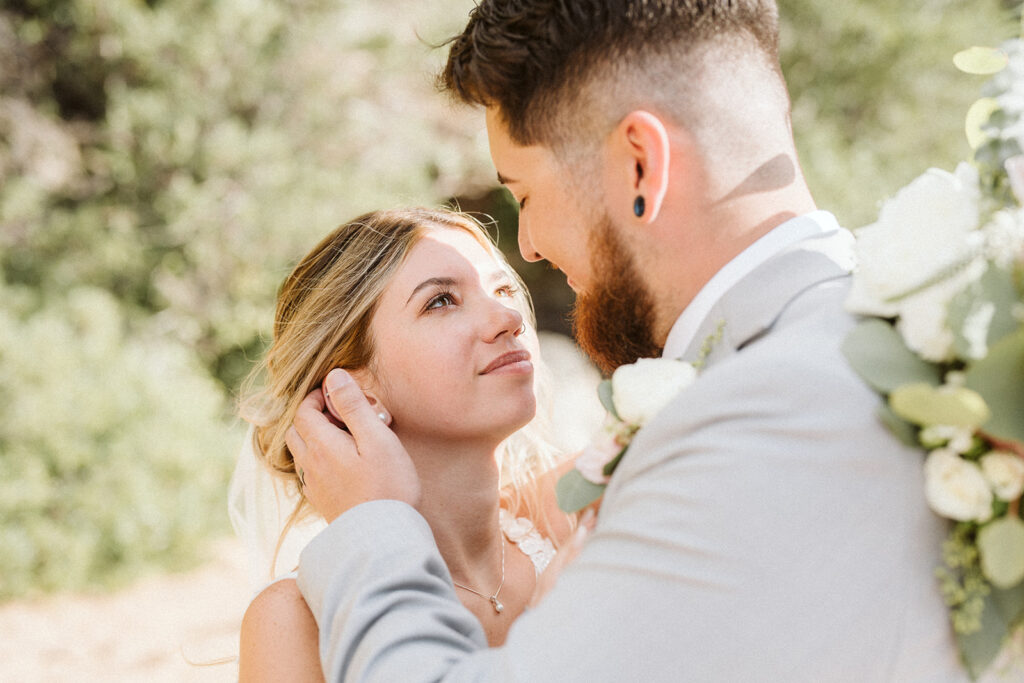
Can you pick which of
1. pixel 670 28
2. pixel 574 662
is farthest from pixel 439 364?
pixel 574 662

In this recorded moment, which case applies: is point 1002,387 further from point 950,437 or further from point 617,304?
point 617,304

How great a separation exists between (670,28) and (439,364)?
1.22 m

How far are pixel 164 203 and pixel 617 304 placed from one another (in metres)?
7.28

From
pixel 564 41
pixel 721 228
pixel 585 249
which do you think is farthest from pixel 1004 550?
pixel 564 41

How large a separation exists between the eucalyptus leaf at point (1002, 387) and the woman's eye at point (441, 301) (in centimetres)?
179

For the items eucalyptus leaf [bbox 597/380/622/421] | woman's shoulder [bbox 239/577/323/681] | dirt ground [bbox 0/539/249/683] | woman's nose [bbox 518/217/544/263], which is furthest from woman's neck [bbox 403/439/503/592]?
dirt ground [bbox 0/539/249/683]

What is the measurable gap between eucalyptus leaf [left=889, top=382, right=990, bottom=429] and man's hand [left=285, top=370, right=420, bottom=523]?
1.13 meters

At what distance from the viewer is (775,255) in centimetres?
172

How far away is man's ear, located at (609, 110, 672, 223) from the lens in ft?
5.99

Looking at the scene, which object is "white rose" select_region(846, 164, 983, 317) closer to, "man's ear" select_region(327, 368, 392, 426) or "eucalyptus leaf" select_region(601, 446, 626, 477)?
"eucalyptus leaf" select_region(601, 446, 626, 477)

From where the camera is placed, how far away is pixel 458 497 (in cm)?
276

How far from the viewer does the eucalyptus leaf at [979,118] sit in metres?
1.55

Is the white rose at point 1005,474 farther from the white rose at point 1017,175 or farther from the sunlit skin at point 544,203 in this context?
the sunlit skin at point 544,203

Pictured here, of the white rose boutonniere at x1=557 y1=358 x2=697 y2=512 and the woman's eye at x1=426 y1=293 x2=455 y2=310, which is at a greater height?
the white rose boutonniere at x1=557 y1=358 x2=697 y2=512
